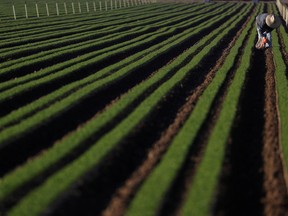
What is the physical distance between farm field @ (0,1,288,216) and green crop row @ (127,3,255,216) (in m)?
0.03

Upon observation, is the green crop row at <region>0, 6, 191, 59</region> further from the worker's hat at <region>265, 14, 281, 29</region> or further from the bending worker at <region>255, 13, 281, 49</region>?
the worker's hat at <region>265, 14, 281, 29</region>

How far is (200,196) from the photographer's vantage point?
8242mm

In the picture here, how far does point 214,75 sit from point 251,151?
786 centimetres

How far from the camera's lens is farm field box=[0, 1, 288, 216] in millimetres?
8484

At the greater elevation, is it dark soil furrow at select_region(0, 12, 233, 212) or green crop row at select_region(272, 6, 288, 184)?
dark soil furrow at select_region(0, 12, 233, 212)

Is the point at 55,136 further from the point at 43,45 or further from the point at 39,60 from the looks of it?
the point at 43,45

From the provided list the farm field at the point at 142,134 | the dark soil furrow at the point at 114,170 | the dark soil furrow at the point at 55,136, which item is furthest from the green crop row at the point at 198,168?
the dark soil furrow at the point at 55,136

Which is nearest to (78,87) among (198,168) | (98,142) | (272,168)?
(98,142)

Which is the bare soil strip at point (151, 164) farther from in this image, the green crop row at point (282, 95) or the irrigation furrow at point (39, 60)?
the irrigation furrow at point (39, 60)

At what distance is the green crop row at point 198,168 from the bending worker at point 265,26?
5809mm

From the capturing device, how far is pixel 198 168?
9430mm

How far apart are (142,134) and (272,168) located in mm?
3608

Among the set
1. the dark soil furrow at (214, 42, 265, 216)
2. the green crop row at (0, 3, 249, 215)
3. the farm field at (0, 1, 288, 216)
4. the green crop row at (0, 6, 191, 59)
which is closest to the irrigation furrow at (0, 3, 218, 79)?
the farm field at (0, 1, 288, 216)

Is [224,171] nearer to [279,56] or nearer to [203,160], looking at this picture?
[203,160]
